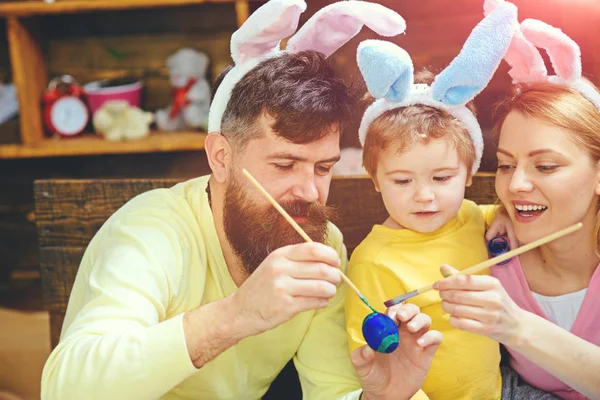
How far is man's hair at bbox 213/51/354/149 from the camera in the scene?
116 cm

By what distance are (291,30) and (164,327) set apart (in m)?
0.49

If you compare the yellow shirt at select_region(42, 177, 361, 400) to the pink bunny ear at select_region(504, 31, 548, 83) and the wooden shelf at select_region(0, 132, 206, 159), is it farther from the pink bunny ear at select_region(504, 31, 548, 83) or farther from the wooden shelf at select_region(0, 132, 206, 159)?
the wooden shelf at select_region(0, 132, 206, 159)

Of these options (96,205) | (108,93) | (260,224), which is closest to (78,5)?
(108,93)

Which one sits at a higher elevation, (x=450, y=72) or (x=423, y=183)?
(x=450, y=72)

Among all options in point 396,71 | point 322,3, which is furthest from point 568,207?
point 322,3

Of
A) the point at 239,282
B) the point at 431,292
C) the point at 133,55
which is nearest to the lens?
the point at 431,292

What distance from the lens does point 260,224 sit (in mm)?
1204

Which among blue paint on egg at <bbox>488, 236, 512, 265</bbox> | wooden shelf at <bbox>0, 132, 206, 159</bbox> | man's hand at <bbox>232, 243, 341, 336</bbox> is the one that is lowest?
wooden shelf at <bbox>0, 132, 206, 159</bbox>

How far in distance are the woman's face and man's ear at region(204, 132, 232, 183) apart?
1.46ft

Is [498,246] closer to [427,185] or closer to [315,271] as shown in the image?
[427,185]

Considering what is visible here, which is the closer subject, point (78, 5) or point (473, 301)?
point (473, 301)

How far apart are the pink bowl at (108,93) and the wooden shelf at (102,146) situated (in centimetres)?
13

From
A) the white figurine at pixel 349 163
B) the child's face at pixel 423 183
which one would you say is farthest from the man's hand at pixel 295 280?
the white figurine at pixel 349 163

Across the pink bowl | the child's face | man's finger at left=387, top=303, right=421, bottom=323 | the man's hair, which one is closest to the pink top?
the child's face
